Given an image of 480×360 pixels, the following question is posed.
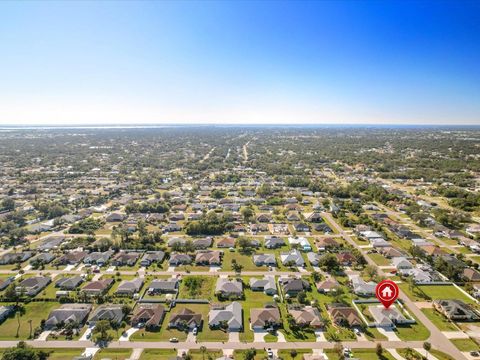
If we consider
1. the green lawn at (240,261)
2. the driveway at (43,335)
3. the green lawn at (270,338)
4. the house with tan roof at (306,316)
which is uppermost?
the house with tan roof at (306,316)

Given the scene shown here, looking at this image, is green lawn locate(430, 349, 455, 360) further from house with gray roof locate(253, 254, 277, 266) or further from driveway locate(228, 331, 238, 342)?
house with gray roof locate(253, 254, 277, 266)

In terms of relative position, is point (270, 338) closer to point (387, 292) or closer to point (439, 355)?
point (387, 292)

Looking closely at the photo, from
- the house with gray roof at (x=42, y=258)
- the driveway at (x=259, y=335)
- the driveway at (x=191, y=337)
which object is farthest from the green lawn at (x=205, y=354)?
the house with gray roof at (x=42, y=258)

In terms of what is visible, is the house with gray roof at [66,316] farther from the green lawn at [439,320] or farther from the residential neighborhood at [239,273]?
the green lawn at [439,320]

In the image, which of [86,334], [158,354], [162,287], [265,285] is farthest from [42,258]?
[265,285]

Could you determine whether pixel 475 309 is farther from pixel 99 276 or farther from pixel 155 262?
pixel 99 276
